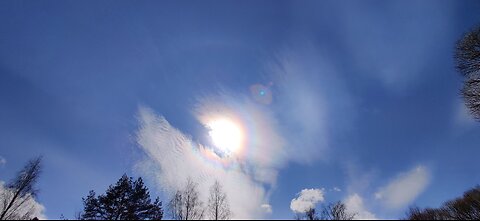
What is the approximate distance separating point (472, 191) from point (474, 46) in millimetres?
36880

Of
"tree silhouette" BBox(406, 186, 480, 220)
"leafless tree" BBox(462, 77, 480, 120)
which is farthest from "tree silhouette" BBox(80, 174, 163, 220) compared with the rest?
"tree silhouette" BBox(406, 186, 480, 220)

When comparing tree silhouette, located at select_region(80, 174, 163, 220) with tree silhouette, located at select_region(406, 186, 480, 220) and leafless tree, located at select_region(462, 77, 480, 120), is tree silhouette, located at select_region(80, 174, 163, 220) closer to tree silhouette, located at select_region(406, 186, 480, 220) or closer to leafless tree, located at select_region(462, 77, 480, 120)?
leafless tree, located at select_region(462, 77, 480, 120)

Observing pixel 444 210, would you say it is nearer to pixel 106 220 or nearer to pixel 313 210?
pixel 313 210

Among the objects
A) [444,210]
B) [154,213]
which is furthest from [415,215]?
[154,213]

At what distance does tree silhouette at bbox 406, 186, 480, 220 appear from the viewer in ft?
108

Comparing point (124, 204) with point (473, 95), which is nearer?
point (473, 95)

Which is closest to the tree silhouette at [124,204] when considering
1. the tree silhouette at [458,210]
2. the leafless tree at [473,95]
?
the leafless tree at [473,95]

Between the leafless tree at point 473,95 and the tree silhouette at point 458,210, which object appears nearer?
the leafless tree at point 473,95

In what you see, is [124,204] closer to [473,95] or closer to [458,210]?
[473,95]

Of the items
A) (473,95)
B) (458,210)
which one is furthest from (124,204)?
(458,210)

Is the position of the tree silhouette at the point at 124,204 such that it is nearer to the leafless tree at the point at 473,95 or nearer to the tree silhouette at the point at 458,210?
the leafless tree at the point at 473,95

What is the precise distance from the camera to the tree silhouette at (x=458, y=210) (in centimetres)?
3284

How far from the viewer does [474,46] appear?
1086cm

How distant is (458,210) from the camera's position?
3562cm
